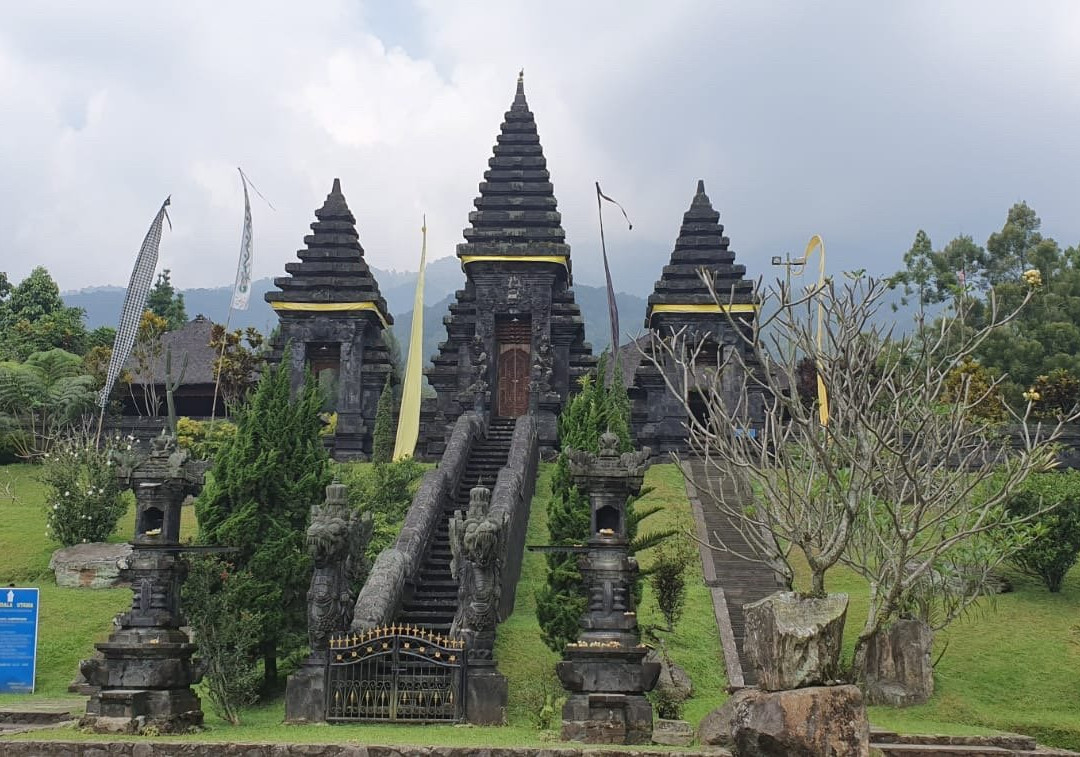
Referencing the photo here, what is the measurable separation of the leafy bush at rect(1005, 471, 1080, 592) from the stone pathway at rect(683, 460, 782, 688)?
4690 mm

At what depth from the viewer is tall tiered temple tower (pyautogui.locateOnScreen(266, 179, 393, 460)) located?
3512 centimetres

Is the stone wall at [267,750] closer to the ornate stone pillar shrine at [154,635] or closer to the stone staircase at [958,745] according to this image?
the ornate stone pillar shrine at [154,635]

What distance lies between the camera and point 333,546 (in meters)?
15.6

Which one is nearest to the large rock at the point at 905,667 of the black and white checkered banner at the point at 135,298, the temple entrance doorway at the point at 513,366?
the temple entrance doorway at the point at 513,366

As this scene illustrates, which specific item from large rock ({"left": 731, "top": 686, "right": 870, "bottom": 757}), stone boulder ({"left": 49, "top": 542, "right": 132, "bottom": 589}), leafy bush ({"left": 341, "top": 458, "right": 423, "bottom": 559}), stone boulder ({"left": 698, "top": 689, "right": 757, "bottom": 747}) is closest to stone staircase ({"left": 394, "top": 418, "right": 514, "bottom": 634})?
leafy bush ({"left": 341, "top": 458, "right": 423, "bottom": 559})

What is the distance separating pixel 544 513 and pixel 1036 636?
10816 millimetres

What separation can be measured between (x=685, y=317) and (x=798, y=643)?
87.5 feet

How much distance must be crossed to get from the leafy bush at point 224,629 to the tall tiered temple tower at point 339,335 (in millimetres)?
17273

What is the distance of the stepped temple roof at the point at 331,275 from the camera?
35.7 meters

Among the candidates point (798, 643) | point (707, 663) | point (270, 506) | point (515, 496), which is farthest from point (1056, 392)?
point (798, 643)

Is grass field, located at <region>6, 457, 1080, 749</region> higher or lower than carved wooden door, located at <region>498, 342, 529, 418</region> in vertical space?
lower

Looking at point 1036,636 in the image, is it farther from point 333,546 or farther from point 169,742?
point 169,742

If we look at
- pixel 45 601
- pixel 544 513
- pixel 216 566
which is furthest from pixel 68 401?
pixel 216 566

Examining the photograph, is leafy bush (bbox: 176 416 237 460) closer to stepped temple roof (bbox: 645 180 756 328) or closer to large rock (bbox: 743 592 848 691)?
stepped temple roof (bbox: 645 180 756 328)
